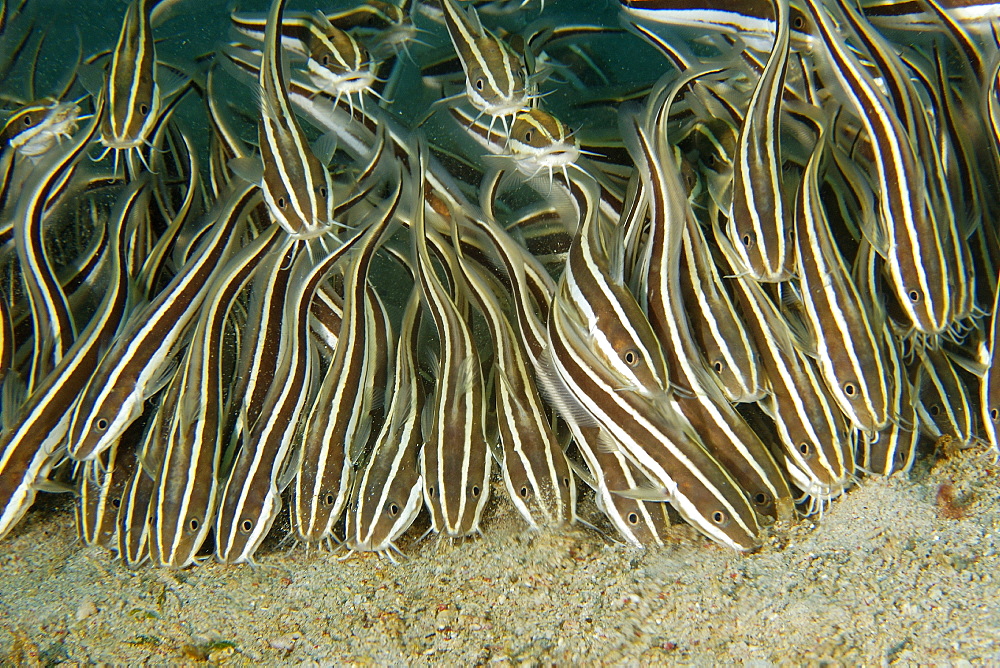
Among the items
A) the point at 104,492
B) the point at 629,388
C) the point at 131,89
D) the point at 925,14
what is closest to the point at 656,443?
the point at 629,388

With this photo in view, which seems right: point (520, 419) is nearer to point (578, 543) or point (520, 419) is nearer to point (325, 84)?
point (578, 543)

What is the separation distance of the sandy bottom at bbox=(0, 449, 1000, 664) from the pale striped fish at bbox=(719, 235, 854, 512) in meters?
0.17

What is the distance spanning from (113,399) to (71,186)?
1.66m

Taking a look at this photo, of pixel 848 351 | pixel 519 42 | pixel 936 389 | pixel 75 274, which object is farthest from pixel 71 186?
pixel 936 389

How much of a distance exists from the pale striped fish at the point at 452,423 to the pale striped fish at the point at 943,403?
2.25 metres

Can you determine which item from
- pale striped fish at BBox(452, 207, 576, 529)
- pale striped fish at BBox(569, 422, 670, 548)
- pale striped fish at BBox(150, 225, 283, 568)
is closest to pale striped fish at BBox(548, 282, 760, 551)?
pale striped fish at BBox(569, 422, 670, 548)

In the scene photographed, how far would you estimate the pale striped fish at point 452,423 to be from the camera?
267cm

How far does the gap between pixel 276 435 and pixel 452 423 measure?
0.91 meters

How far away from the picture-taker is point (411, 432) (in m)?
2.95

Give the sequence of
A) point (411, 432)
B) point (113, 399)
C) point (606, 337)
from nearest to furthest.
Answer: point (606, 337) < point (113, 399) < point (411, 432)

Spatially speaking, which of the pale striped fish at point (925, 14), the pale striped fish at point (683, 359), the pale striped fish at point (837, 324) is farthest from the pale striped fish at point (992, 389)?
the pale striped fish at point (925, 14)

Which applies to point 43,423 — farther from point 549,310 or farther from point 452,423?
point 549,310

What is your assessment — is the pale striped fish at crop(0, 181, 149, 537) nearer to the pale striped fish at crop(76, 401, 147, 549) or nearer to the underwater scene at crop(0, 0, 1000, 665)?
the underwater scene at crop(0, 0, 1000, 665)

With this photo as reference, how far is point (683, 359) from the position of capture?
2.55 metres
